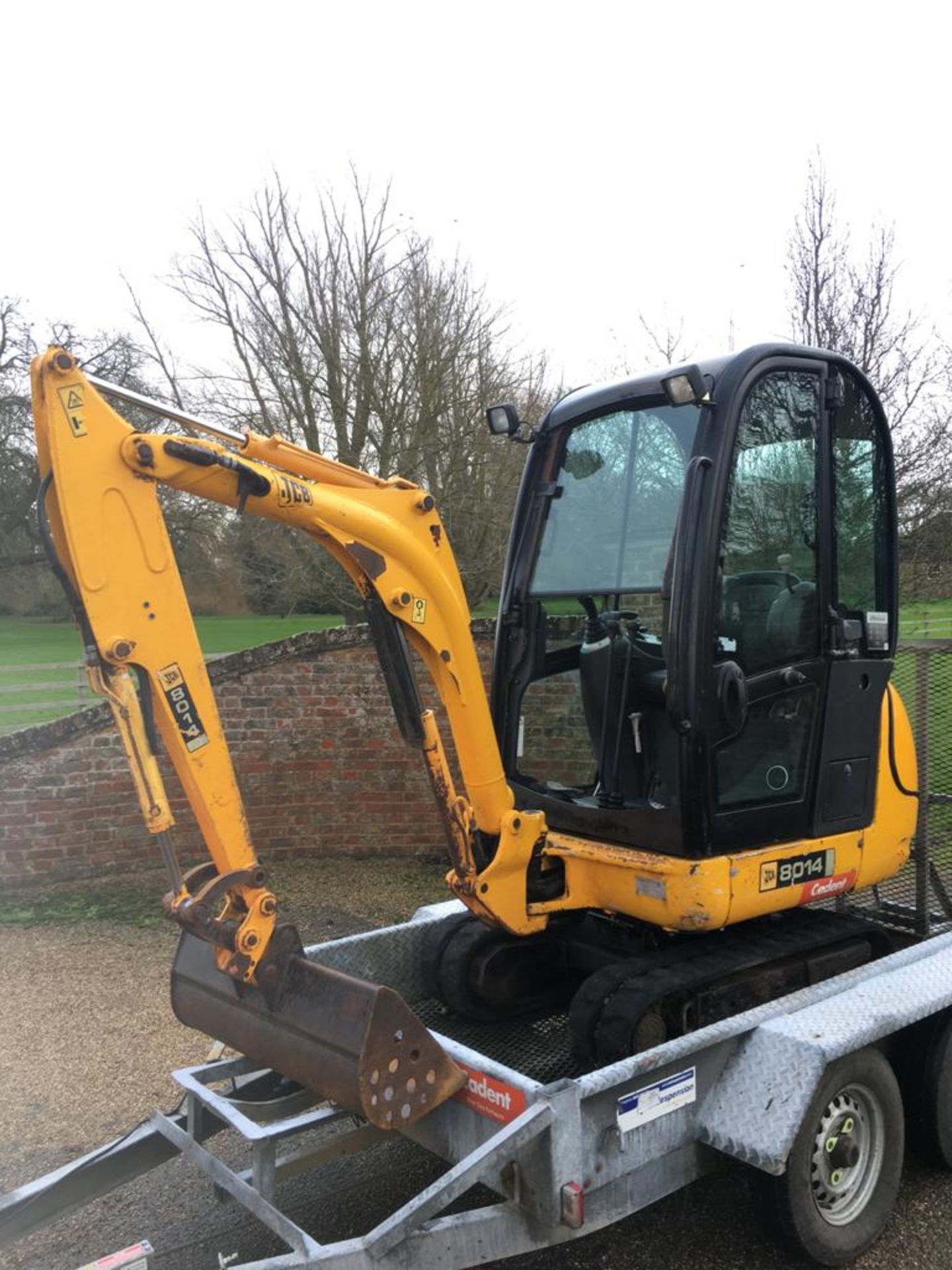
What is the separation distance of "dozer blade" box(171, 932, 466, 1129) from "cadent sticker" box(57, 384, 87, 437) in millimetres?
1665

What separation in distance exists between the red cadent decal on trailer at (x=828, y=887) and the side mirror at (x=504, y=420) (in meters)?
2.04

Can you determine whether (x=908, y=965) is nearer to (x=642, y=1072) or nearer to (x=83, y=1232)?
(x=642, y=1072)

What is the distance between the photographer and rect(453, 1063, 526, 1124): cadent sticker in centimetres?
279

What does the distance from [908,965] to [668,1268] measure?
1.31 meters

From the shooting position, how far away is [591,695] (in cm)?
378

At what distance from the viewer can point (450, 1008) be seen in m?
3.92

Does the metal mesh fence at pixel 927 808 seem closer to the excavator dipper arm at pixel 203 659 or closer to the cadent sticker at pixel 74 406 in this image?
the excavator dipper arm at pixel 203 659

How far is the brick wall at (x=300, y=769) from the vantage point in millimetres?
7324

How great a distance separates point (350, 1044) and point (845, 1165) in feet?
5.74

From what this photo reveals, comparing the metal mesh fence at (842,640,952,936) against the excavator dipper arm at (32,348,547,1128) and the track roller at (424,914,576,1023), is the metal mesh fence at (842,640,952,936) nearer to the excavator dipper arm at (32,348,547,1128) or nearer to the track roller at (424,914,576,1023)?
the track roller at (424,914,576,1023)

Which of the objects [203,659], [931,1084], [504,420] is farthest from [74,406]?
[931,1084]

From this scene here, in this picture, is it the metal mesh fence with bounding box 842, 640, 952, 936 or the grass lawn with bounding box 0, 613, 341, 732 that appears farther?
the grass lawn with bounding box 0, 613, 341, 732

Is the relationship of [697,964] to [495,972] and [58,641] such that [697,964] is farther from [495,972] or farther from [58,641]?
[58,641]

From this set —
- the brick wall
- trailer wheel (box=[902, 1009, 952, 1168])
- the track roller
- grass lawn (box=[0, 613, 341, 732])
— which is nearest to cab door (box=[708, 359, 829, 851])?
trailer wheel (box=[902, 1009, 952, 1168])
